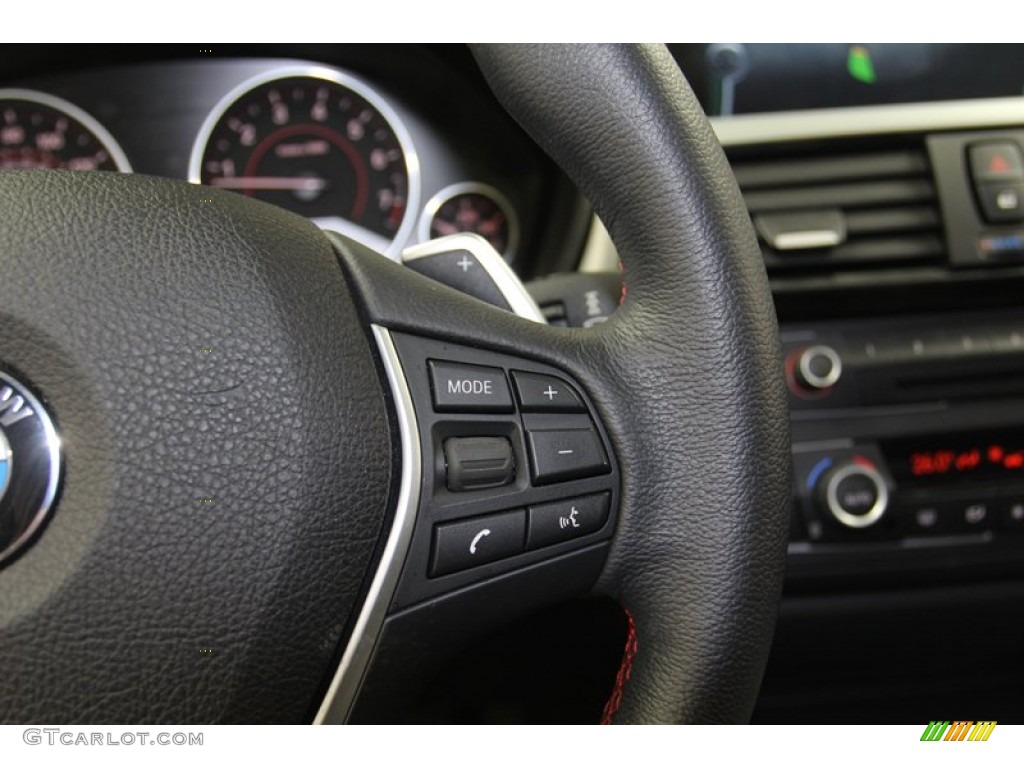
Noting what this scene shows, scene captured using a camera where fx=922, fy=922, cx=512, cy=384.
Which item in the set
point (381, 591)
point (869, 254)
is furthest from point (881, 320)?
point (381, 591)

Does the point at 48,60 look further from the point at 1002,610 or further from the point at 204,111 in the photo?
the point at 1002,610

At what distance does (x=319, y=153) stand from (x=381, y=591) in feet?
2.73

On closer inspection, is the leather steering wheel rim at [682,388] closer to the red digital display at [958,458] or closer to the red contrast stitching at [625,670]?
the red contrast stitching at [625,670]

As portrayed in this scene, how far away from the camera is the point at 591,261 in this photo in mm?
1014

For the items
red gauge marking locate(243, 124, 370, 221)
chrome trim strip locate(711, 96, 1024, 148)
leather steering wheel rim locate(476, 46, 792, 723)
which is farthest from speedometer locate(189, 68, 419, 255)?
leather steering wheel rim locate(476, 46, 792, 723)

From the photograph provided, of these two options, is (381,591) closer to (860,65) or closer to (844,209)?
(844,209)

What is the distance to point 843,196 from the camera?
38.1 inches

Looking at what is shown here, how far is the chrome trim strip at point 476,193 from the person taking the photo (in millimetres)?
1156

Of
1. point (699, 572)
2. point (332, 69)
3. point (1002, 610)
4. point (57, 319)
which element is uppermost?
point (332, 69)

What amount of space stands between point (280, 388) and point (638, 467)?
20cm
